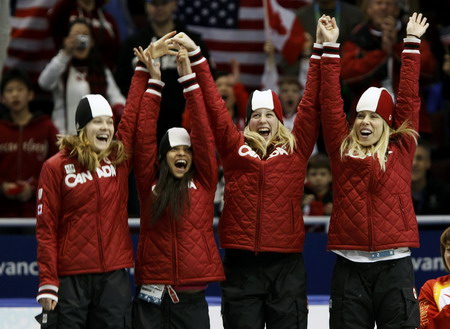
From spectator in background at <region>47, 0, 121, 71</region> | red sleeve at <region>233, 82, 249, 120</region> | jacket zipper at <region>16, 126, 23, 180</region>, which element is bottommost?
jacket zipper at <region>16, 126, 23, 180</region>

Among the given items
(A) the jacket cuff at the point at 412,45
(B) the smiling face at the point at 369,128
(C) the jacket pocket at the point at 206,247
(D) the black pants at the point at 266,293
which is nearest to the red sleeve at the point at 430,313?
(D) the black pants at the point at 266,293

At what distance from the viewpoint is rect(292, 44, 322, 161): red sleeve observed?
9055 millimetres

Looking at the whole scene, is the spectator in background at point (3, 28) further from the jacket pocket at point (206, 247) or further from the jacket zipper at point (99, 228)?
the jacket pocket at point (206, 247)

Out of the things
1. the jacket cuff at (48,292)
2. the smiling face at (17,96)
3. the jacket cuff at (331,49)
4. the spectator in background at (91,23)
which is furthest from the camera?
the spectator in background at (91,23)

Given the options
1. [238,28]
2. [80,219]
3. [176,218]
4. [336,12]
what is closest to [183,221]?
[176,218]

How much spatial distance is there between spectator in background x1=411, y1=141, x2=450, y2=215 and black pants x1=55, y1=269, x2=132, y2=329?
321 centimetres

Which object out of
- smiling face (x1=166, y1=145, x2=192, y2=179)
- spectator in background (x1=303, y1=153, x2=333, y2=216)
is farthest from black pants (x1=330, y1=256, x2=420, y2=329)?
spectator in background (x1=303, y1=153, x2=333, y2=216)

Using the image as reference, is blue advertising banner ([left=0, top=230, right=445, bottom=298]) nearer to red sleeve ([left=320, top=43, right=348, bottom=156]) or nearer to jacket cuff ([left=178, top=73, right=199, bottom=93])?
red sleeve ([left=320, top=43, right=348, bottom=156])

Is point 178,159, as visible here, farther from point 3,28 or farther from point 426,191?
point 3,28

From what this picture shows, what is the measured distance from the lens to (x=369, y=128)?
8906 millimetres

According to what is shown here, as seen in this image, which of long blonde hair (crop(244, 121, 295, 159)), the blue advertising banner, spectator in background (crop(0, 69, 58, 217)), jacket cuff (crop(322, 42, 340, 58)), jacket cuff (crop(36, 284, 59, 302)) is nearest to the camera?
jacket cuff (crop(36, 284, 59, 302))

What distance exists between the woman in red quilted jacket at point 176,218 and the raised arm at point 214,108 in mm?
83

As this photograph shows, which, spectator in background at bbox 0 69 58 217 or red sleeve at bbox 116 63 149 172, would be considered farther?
spectator in background at bbox 0 69 58 217

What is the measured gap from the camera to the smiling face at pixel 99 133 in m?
8.90
